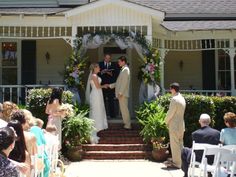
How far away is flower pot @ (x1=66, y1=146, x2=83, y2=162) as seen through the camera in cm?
1201

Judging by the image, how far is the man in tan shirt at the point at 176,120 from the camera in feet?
34.4

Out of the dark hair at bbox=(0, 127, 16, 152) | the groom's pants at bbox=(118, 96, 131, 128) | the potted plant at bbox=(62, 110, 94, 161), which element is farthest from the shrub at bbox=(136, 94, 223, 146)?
the dark hair at bbox=(0, 127, 16, 152)

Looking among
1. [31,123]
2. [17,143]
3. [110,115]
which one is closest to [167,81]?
[110,115]

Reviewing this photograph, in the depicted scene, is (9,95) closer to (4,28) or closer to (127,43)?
(4,28)

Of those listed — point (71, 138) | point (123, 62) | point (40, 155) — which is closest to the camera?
point (40, 155)

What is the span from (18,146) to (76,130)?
648 cm

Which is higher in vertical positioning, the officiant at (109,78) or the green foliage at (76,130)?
the officiant at (109,78)

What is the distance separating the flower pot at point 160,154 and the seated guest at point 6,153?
744 centimetres

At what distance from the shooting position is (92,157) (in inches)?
484

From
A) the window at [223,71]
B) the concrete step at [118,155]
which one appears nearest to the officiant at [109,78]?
the concrete step at [118,155]

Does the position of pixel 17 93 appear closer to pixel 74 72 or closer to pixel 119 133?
pixel 74 72

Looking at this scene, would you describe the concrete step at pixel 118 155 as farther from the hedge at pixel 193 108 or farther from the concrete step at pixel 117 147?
the hedge at pixel 193 108

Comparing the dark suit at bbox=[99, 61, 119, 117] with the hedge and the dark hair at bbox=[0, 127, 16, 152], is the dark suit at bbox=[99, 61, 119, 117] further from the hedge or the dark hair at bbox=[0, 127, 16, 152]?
the dark hair at bbox=[0, 127, 16, 152]

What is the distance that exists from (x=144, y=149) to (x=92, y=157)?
1423 mm
